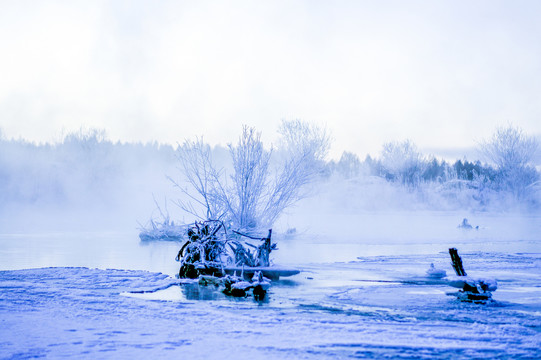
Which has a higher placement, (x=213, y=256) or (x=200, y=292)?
(x=213, y=256)

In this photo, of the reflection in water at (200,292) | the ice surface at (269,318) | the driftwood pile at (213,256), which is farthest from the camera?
the driftwood pile at (213,256)

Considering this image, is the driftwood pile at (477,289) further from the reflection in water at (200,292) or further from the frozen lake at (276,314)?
the reflection in water at (200,292)

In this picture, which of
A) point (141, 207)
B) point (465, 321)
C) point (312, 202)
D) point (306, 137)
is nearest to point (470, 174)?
point (312, 202)

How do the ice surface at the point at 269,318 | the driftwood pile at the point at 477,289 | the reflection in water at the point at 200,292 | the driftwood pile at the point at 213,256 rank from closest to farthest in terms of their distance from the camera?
the ice surface at the point at 269,318 < the driftwood pile at the point at 477,289 < the reflection in water at the point at 200,292 < the driftwood pile at the point at 213,256

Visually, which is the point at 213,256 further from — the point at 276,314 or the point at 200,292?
the point at 276,314

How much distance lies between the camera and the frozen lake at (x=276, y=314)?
773 cm

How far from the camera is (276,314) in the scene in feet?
33.4

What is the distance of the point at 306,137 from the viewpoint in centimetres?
4922

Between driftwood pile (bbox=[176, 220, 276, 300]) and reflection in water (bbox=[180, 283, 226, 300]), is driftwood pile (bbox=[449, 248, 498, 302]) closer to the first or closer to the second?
reflection in water (bbox=[180, 283, 226, 300])

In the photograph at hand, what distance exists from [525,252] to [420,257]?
4.95 metres

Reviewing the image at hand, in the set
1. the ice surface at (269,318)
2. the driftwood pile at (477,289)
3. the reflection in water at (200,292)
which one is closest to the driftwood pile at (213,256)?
the reflection in water at (200,292)

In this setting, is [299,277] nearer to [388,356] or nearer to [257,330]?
[257,330]

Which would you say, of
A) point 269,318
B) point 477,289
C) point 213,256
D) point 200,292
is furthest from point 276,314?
point 213,256

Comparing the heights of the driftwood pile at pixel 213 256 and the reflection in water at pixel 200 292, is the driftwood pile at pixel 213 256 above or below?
above
